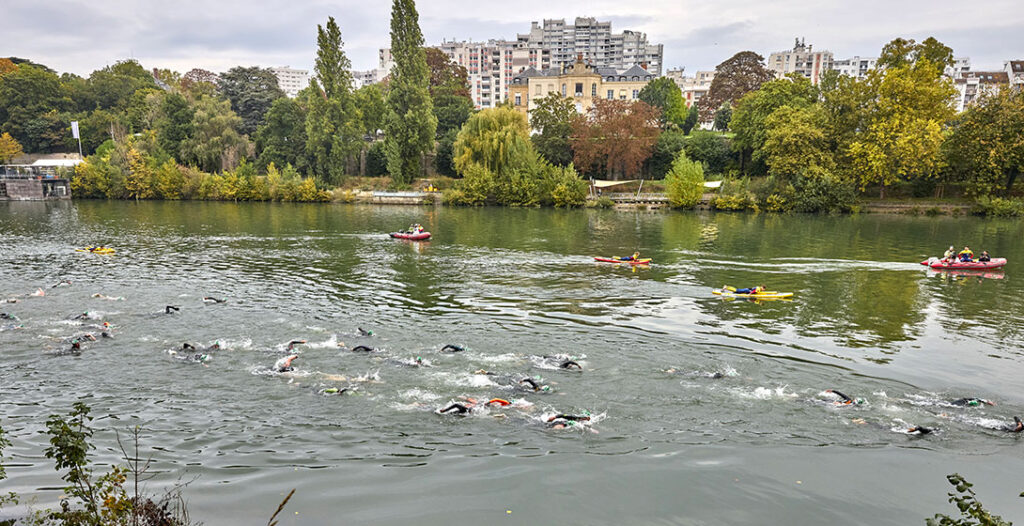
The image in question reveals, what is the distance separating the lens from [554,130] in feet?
293

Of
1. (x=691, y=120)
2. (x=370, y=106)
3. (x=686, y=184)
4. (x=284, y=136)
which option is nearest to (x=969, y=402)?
(x=686, y=184)

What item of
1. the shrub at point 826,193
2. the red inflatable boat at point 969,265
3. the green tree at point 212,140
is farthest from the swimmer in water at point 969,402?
the green tree at point 212,140

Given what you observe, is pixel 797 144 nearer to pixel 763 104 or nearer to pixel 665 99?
pixel 763 104

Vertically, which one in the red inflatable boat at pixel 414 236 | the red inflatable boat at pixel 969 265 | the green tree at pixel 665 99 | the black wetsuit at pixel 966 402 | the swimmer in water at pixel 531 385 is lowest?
the black wetsuit at pixel 966 402

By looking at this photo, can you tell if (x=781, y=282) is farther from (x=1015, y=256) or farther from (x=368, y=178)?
(x=368, y=178)

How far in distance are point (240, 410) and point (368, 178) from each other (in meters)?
81.3

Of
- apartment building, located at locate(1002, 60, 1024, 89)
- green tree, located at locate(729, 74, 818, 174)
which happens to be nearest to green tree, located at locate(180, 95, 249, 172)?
green tree, located at locate(729, 74, 818, 174)

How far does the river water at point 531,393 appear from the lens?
12438 mm

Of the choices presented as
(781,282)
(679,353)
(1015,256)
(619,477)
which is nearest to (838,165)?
(1015,256)

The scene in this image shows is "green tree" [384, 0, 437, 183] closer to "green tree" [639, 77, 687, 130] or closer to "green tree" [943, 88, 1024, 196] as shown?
"green tree" [639, 77, 687, 130]

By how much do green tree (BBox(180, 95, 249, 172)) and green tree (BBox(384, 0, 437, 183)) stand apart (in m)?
28.4

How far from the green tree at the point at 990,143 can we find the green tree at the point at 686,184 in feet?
89.9

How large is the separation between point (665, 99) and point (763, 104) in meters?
41.3

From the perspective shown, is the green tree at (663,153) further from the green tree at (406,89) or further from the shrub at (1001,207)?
the shrub at (1001,207)
